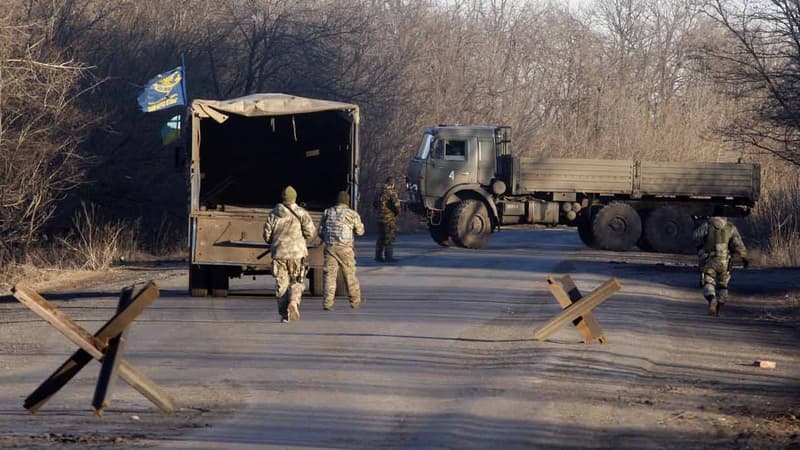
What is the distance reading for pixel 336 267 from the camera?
15.2m

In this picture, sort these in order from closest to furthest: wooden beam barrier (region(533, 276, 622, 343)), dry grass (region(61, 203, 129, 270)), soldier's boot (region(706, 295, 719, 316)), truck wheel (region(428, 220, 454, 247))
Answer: wooden beam barrier (region(533, 276, 622, 343)), soldier's boot (region(706, 295, 719, 316)), dry grass (region(61, 203, 129, 270)), truck wheel (region(428, 220, 454, 247))

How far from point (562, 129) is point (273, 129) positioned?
3625cm

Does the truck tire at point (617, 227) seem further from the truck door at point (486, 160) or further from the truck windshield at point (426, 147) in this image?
the truck windshield at point (426, 147)

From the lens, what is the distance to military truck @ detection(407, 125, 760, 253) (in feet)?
94.6

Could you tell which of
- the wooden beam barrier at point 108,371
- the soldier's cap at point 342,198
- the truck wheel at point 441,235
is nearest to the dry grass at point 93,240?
the truck wheel at point 441,235

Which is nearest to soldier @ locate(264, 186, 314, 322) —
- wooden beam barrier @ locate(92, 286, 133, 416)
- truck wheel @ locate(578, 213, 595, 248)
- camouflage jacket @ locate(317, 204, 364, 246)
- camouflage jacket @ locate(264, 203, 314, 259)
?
camouflage jacket @ locate(264, 203, 314, 259)

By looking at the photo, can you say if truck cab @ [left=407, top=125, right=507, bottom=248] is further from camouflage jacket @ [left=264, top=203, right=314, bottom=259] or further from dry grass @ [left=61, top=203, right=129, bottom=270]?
camouflage jacket @ [left=264, top=203, right=314, bottom=259]

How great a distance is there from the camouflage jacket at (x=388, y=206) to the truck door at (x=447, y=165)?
5.12 metres

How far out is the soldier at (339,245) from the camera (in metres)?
15.1

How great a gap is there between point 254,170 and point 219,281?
241cm

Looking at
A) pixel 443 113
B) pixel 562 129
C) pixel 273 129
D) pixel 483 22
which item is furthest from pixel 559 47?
pixel 273 129

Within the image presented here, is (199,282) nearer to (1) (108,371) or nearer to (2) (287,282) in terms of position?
(2) (287,282)

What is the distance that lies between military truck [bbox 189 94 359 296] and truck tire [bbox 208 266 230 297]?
15mm

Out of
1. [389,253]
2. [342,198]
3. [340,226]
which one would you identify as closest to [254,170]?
[342,198]
